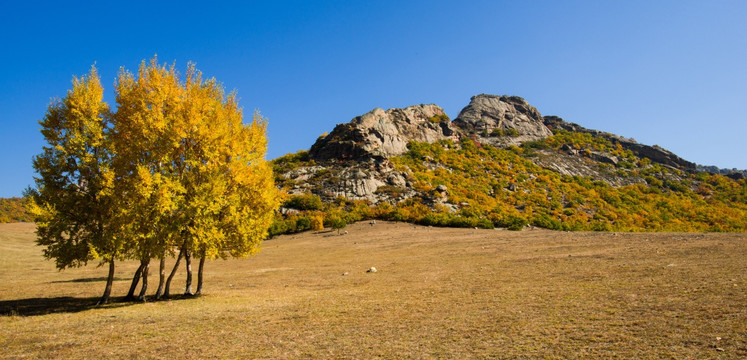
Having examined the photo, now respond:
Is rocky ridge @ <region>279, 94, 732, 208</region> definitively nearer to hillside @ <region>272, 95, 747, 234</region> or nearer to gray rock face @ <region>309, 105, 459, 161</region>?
gray rock face @ <region>309, 105, 459, 161</region>

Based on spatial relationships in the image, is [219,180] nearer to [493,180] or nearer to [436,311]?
[436,311]

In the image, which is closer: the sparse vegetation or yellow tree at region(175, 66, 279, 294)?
yellow tree at region(175, 66, 279, 294)

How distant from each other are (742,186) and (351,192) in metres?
78.4

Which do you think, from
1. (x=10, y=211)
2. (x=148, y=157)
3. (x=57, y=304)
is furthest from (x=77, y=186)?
(x=10, y=211)

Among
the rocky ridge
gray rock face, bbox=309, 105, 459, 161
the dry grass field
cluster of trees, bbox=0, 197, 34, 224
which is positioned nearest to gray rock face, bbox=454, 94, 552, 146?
the rocky ridge

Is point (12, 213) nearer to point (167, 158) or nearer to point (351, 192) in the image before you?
point (351, 192)

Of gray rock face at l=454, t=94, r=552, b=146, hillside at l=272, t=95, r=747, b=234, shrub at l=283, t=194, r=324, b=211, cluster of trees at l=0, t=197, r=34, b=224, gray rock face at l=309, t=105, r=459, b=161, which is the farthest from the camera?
gray rock face at l=454, t=94, r=552, b=146

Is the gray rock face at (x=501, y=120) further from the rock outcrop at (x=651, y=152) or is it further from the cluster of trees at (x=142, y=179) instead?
the cluster of trees at (x=142, y=179)

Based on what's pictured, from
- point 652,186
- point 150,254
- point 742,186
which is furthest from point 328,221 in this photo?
point 742,186

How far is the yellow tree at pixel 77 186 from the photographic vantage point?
12367mm

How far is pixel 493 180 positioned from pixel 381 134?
2087cm

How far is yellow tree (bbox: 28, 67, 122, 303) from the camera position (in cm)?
1237

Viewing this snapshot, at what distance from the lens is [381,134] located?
65.9 meters

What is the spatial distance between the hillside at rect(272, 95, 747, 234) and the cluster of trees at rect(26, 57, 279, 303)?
25879mm
